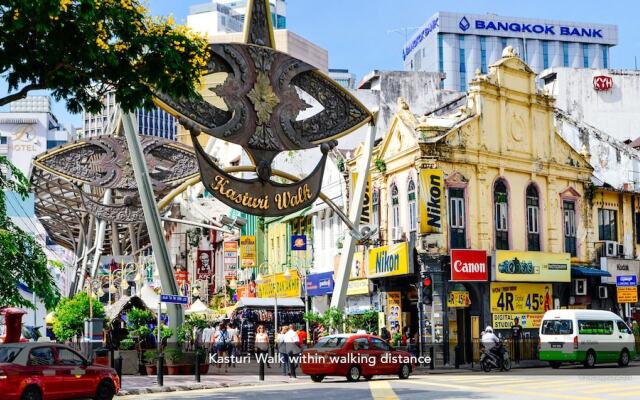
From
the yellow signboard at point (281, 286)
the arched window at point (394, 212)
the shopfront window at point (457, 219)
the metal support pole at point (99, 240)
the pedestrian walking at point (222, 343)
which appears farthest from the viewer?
the metal support pole at point (99, 240)

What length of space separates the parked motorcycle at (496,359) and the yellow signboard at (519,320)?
24.4 feet

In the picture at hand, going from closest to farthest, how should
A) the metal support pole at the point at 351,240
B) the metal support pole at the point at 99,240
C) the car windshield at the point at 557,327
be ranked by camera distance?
the car windshield at the point at 557,327, the metal support pole at the point at 351,240, the metal support pole at the point at 99,240

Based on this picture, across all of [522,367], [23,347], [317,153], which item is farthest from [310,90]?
[317,153]

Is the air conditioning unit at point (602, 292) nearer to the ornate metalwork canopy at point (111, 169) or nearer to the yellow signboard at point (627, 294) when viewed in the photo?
the yellow signboard at point (627, 294)

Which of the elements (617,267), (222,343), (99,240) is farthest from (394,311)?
(99,240)

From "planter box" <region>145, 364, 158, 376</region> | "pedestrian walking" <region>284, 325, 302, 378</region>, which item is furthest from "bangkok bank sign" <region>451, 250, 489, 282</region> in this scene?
"planter box" <region>145, 364, 158, 376</region>

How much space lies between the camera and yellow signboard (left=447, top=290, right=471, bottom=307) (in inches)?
1619

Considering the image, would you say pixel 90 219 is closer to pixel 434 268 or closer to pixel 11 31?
pixel 434 268

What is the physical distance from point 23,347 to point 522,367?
22552 mm

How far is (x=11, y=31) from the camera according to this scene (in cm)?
1692

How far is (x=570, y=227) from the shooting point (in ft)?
153

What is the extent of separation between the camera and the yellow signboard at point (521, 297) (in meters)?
42.4

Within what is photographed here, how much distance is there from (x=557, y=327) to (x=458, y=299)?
6533 mm

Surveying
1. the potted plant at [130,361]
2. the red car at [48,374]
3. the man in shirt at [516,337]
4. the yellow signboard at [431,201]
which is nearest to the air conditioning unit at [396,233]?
the yellow signboard at [431,201]
